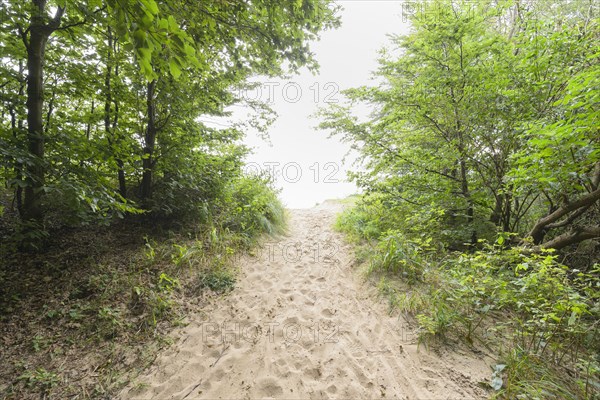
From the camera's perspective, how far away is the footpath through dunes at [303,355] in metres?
2.44

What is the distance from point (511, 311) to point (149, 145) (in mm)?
6651

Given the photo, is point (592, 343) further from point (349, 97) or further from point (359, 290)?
point (349, 97)

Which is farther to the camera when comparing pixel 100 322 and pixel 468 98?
pixel 468 98

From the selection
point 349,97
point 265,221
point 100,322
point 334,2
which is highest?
point 334,2

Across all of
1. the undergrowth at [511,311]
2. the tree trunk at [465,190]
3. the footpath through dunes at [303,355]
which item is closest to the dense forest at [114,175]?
the footpath through dunes at [303,355]

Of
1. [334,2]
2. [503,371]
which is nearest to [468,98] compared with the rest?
[334,2]

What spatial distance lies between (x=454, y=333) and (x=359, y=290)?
149cm

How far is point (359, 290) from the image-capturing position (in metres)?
4.21

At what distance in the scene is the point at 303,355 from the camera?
2.86m

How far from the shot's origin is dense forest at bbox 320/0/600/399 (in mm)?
2545

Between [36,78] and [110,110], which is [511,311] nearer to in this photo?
[110,110]

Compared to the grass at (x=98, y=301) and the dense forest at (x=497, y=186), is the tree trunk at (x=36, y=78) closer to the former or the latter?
the grass at (x=98, y=301)

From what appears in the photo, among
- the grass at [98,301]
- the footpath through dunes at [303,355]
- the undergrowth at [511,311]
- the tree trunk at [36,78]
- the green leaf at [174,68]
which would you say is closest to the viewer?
the green leaf at [174,68]

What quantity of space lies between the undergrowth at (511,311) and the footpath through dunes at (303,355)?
0.26 meters
